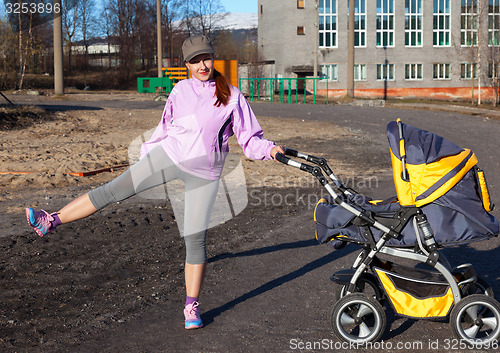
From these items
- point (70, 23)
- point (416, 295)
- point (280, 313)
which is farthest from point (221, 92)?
point (70, 23)

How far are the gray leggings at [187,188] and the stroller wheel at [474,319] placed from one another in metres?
1.76

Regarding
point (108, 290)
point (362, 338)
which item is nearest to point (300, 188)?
point (108, 290)

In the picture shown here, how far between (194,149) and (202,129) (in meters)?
0.15

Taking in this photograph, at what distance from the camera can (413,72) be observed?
60.7 metres

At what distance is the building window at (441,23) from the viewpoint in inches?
2415

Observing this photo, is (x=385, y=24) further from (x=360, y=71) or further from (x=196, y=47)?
(x=196, y=47)

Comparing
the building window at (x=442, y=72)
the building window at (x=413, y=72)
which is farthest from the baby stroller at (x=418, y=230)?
the building window at (x=442, y=72)

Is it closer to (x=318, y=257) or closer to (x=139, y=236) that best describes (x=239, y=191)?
(x=139, y=236)

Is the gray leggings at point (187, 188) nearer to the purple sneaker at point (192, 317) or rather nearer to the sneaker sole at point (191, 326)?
the purple sneaker at point (192, 317)

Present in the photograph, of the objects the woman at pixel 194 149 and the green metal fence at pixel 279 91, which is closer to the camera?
the woman at pixel 194 149

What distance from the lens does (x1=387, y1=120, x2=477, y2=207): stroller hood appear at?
4.05 metres

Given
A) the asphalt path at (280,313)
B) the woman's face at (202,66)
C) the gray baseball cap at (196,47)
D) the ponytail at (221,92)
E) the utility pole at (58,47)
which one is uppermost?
the utility pole at (58,47)

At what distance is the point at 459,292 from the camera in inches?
169

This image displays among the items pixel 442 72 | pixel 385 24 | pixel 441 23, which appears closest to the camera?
pixel 385 24
